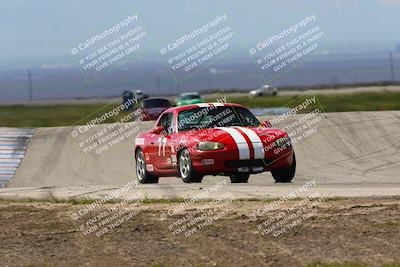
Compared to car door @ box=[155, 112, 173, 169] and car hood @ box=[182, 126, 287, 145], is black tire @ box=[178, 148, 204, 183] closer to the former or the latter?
car hood @ box=[182, 126, 287, 145]

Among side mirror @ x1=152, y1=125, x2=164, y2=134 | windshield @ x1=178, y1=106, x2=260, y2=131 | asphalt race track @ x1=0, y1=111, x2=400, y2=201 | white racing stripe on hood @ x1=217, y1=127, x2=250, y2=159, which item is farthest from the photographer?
asphalt race track @ x1=0, y1=111, x2=400, y2=201

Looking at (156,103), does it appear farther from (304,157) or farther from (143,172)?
(143,172)

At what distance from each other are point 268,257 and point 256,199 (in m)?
2.95

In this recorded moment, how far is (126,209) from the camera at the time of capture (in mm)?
11023

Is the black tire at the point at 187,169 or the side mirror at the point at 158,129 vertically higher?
the side mirror at the point at 158,129

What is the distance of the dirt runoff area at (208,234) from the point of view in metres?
8.36

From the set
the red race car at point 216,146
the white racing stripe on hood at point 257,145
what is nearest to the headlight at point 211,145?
the red race car at point 216,146

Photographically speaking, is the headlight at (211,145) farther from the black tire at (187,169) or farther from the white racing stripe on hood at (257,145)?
the white racing stripe on hood at (257,145)

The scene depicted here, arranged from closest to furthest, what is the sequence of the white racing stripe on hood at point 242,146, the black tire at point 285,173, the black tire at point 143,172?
the white racing stripe on hood at point 242,146 → the black tire at point 285,173 → the black tire at point 143,172

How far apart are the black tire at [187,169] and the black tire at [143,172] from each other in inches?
68.4

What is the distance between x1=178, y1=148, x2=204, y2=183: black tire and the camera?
14672 millimetres

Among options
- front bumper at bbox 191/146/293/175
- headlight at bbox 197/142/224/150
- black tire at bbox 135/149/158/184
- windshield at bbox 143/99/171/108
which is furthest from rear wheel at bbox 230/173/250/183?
windshield at bbox 143/99/171/108

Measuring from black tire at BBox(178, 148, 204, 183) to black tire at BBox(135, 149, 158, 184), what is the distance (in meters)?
1.74

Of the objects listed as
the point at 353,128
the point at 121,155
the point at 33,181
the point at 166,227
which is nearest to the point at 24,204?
the point at 166,227
